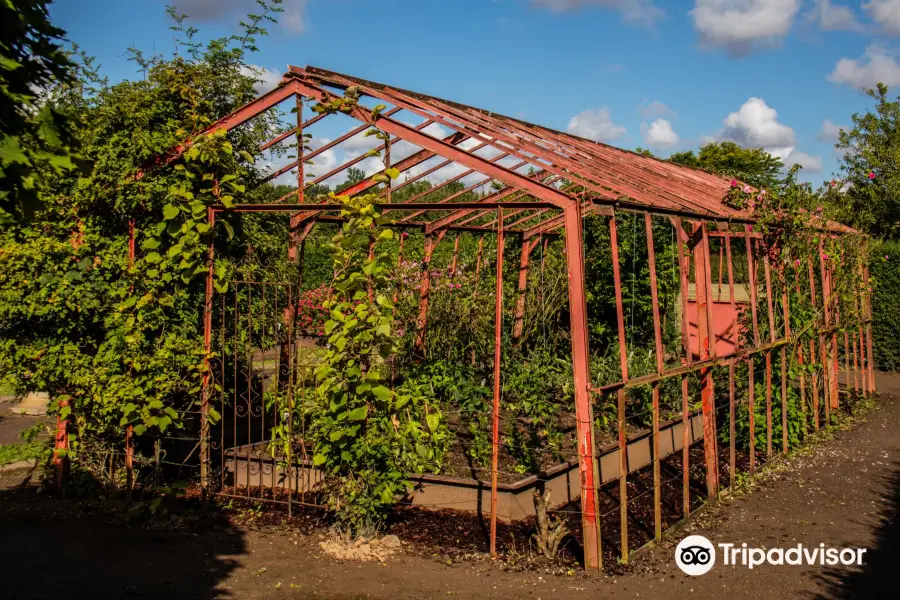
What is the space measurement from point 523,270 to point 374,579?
7.02m

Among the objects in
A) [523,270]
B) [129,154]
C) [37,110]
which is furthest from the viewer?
[523,270]

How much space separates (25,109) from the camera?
8.96 feet

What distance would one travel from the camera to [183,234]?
20.4ft

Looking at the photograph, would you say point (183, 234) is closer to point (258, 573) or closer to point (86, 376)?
point (86, 376)

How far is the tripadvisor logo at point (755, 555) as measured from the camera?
5.31 metres

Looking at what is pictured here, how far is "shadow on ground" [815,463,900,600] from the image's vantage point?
4.77 meters

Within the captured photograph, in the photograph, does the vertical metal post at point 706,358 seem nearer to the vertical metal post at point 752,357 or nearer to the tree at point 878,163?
the vertical metal post at point 752,357

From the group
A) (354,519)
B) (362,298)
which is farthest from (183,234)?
(354,519)

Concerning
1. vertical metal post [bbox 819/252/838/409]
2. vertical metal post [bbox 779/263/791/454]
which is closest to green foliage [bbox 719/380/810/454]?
vertical metal post [bbox 779/263/791/454]

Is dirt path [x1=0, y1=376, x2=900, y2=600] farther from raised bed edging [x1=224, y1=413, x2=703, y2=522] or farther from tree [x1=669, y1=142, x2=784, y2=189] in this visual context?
tree [x1=669, y1=142, x2=784, y2=189]

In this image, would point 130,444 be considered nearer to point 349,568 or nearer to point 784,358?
point 349,568

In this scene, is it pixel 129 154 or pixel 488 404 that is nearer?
pixel 129 154

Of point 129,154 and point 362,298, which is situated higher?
point 129,154

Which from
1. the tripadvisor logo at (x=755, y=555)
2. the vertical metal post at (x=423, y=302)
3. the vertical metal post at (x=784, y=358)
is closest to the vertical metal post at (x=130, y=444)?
the vertical metal post at (x=423, y=302)
